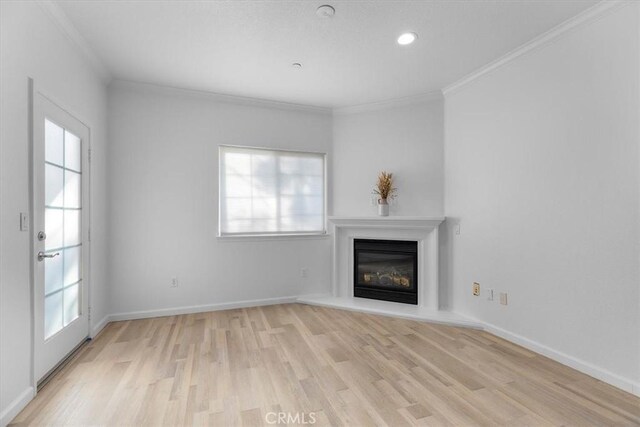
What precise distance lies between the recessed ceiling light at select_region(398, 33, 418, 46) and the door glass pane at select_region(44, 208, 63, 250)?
303cm

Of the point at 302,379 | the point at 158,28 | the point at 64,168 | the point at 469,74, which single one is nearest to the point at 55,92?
the point at 64,168

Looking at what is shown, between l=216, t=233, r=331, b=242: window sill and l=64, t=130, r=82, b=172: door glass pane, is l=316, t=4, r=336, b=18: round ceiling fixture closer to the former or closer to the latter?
l=64, t=130, r=82, b=172: door glass pane

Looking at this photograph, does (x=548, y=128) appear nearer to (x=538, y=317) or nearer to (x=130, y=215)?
(x=538, y=317)

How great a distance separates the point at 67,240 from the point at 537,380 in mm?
3757

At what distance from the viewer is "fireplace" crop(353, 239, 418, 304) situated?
12.9ft

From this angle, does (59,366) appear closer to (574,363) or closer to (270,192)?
(270,192)

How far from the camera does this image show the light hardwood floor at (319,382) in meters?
1.82

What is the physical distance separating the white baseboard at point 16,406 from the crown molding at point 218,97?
2947mm

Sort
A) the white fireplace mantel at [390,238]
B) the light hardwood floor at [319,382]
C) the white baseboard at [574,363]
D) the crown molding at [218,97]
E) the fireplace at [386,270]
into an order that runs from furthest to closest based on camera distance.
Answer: the fireplace at [386,270], the white fireplace mantel at [390,238], the crown molding at [218,97], the white baseboard at [574,363], the light hardwood floor at [319,382]

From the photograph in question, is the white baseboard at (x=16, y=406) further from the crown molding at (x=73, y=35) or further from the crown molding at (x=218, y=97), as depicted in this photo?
the crown molding at (x=218, y=97)

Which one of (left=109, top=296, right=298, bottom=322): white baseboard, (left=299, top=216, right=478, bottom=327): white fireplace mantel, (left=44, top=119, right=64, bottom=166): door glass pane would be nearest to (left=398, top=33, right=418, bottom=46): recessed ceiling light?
(left=299, top=216, right=478, bottom=327): white fireplace mantel

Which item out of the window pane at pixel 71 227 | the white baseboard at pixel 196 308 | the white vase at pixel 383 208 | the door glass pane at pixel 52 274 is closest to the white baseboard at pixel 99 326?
the white baseboard at pixel 196 308

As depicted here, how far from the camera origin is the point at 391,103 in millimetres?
4074
